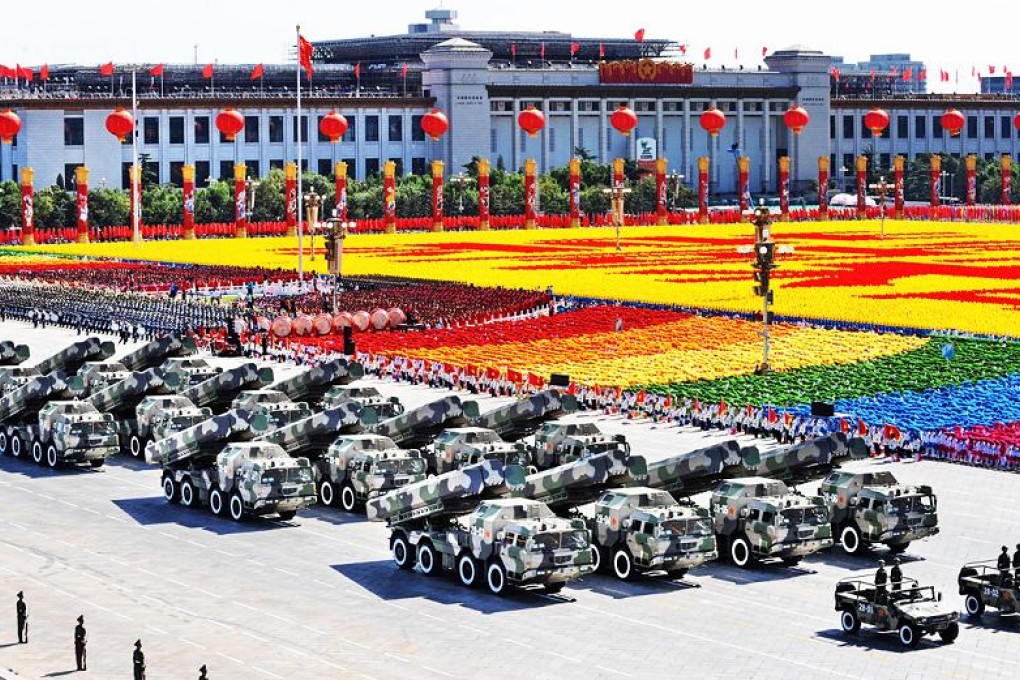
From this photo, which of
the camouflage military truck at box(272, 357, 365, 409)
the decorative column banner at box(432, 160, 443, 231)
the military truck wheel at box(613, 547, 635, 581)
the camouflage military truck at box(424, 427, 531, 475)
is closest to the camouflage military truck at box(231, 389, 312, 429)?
the camouflage military truck at box(272, 357, 365, 409)

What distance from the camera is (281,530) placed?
174ft

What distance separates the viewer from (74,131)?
187 metres

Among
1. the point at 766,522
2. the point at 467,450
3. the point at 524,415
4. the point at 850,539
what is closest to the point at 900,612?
the point at 766,522

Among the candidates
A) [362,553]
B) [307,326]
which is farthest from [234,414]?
[307,326]

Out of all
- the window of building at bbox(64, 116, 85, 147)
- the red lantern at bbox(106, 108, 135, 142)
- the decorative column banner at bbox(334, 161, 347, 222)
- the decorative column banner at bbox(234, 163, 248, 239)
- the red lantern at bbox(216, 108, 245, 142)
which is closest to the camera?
the red lantern at bbox(106, 108, 135, 142)

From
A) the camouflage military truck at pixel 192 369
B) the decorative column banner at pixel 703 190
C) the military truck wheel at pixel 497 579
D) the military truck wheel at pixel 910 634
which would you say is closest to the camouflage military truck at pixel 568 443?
the military truck wheel at pixel 497 579

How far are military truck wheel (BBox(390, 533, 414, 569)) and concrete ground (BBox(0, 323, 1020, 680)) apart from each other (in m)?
0.32

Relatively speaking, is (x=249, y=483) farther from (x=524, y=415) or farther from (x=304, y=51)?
(x=304, y=51)

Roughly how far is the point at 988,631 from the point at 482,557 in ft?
36.0

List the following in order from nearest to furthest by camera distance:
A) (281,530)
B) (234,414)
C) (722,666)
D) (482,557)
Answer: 1. (722,666)
2. (482,557)
3. (281,530)
4. (234,414)

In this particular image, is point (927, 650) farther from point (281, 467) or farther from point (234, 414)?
point (234, 414)

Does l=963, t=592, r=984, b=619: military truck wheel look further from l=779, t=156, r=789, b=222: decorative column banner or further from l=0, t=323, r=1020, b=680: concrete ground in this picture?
l=779, t=156, r=789, b=222: decorative column banner

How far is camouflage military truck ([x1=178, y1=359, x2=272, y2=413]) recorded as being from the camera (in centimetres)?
6794

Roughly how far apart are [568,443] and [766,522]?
39.6 ft
